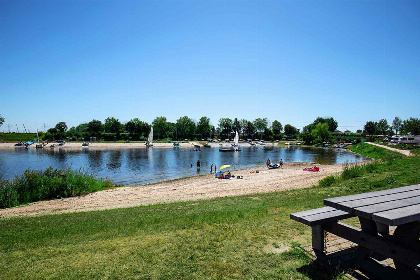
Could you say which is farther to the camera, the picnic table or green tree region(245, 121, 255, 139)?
green tree region(245, 121, 255, 139)

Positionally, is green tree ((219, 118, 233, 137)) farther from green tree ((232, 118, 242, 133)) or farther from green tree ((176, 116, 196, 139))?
green tree ((176, 116, 196, 139))

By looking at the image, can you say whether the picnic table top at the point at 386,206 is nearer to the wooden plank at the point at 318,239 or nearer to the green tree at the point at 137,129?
the wooden plank at the point at 318,239

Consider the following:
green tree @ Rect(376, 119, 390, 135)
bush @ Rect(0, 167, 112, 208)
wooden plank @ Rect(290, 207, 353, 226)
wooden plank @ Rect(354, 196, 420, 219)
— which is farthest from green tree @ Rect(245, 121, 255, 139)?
wooden plank @ Rect(354, 196, 420, 219)

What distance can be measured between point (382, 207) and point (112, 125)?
445 ft

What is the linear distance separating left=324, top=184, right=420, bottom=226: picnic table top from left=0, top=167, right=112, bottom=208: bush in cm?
2031

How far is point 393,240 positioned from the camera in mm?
3834

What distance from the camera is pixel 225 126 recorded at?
15150cm

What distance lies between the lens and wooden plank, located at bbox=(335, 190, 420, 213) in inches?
151

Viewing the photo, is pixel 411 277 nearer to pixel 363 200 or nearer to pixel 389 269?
pixel 389 269

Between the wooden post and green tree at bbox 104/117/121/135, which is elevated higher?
green tree at bbox 104/117/121/135

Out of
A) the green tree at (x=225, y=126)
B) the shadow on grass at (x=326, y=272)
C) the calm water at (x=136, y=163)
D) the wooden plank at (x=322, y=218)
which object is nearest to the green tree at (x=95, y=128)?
the calm water at (x=136, y=163)

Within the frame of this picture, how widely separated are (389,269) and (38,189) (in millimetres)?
22054

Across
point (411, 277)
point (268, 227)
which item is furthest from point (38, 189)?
point (411, 277)

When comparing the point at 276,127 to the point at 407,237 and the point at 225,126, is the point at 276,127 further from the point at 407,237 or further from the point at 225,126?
the point at 407,237
